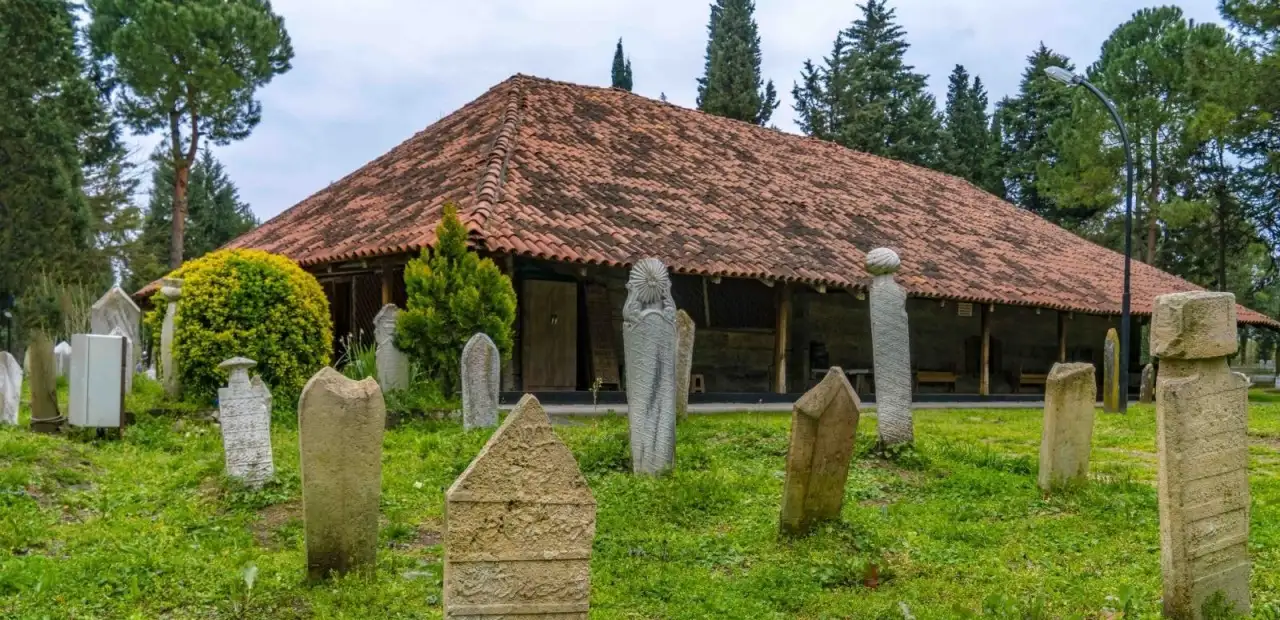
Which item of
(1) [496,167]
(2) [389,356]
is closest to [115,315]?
(2) [389,356]

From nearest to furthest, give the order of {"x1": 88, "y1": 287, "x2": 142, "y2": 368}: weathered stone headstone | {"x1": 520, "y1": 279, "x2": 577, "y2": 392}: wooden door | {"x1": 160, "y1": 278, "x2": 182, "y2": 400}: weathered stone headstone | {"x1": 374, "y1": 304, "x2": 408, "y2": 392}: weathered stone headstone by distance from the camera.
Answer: {"x1": 160, "y1": 278, "x2": 182, "y2": 400}: weathered stone headstone
{"x1": 374, "y1": 304, "x2": 408, "y2": 392}: weathered stone headstone
{"x1": 520, "y1": 279, "x2": 577, "y2": 392}: wooden door
{"x1": 88, "y1": 287, "x2": 142, "y2": 368}: weathered stone headstone

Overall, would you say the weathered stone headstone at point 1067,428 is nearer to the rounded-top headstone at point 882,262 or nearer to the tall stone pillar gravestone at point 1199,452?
the rounded-top headstone at point 882,262

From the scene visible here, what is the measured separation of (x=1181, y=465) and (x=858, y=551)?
2.08 meters

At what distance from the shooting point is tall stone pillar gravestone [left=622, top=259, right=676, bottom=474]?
26.7 ft

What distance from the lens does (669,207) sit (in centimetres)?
1666

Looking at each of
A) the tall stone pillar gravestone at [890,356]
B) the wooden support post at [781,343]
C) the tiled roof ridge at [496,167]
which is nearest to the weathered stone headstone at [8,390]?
the tiled roof ridge at [496,167]

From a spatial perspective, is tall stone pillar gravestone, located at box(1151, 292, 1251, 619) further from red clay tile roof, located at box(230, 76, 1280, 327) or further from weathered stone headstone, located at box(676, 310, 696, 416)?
red clay tile roof, located at box(230, 76, 1280, 327)

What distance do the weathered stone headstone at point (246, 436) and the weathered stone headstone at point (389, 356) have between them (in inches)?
170

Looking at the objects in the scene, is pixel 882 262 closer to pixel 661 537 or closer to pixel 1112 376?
pixel 661 537

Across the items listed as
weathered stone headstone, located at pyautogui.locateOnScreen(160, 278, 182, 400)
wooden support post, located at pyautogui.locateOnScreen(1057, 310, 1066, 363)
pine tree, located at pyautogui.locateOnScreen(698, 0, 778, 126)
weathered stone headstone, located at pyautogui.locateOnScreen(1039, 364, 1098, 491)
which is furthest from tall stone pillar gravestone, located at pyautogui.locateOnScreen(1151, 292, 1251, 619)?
pine tree, located at pyautogui.locateOnScreen(698, 0, 778, 126)

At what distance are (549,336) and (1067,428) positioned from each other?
9.15 metres

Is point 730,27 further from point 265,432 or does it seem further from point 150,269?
point 265,432

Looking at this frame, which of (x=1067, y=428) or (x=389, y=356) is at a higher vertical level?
(x=389, y=356)

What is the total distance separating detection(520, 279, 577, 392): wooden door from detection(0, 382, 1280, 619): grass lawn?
17.9 ft
